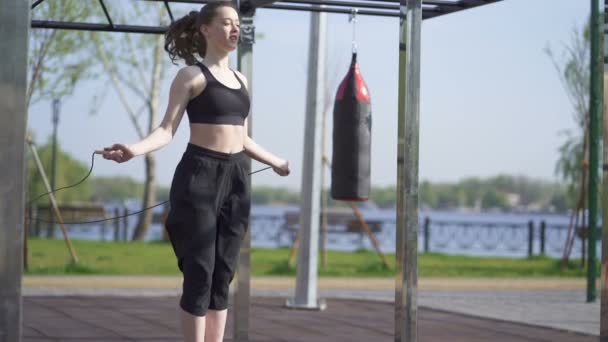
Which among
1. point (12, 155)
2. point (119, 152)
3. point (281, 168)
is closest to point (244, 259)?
point (281, 168)

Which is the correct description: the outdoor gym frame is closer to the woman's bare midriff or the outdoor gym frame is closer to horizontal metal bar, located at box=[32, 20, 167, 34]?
horizontal metal bar, located at box=[32, 20, 167, 34]

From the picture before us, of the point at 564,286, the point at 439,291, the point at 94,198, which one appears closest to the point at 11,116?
the point at 439,291

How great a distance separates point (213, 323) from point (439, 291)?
8.04 meters

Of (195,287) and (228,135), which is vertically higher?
(228,135)

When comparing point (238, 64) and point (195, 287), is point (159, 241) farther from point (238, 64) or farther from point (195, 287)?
point (195, 287)

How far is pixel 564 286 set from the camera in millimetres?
13727

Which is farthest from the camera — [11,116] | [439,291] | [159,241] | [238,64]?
[159,241]

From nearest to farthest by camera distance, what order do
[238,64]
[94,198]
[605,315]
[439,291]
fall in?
[605,315] < [238,64] < [439,291] < [94,198]

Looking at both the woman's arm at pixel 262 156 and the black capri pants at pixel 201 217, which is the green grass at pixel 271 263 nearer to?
the woman's arm at pixel 262 156

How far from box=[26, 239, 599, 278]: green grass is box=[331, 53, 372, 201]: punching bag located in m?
8.26

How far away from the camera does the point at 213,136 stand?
193 inches

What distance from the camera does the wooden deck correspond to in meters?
7.78

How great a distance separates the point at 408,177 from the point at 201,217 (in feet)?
3.45

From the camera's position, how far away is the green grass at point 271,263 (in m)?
15.2
